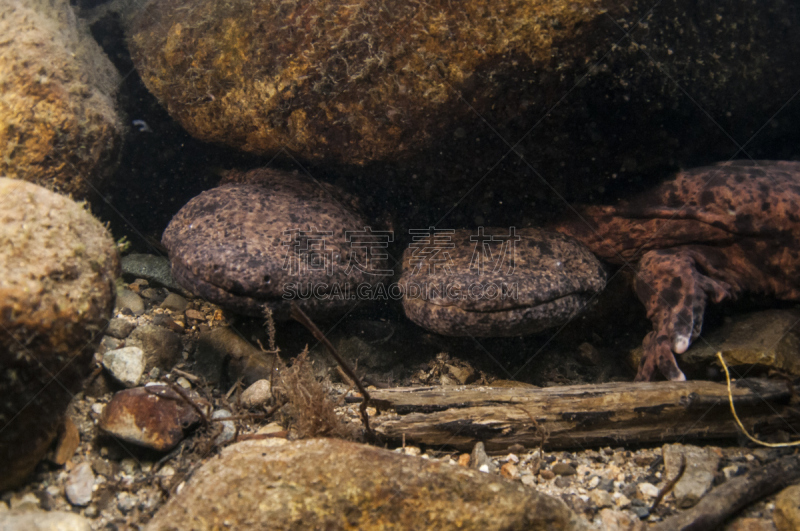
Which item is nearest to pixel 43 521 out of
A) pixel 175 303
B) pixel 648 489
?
pixel 175 303

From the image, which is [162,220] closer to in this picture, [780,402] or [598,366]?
[598,366]

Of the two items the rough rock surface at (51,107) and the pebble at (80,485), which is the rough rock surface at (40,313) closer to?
the pebble at (80,485)

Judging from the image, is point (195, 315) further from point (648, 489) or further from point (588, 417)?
point (648, 489)

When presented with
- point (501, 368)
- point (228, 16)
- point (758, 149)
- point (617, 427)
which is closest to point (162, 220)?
point (228, 16)

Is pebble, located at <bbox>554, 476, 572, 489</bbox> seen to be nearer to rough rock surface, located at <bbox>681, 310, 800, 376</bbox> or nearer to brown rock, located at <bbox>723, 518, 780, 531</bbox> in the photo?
brown rock, located at <bbox>723, 518, 780, 531</bbox>

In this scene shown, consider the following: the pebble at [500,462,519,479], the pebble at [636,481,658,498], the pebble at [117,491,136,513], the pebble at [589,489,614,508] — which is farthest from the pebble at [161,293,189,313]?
the pebble at [636,481,658,498]

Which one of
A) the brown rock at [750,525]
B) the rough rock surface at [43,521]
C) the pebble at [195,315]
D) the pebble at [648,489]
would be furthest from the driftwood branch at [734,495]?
the pebble at [195,315]
